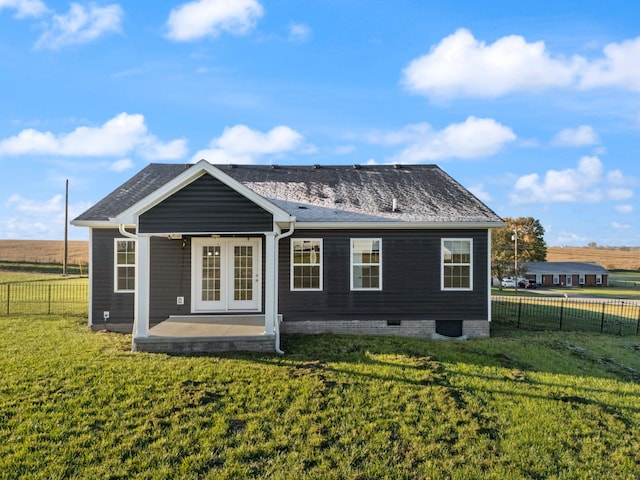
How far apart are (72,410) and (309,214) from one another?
7.42 metres

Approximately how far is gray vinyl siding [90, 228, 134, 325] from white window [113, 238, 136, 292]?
12cm

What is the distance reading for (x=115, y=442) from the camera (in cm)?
510

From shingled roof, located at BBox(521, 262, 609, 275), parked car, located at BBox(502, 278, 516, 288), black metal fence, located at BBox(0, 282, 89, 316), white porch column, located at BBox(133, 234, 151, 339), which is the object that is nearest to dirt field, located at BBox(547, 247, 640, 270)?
shingled roof, located at BBox(521, 262, 609, 275)

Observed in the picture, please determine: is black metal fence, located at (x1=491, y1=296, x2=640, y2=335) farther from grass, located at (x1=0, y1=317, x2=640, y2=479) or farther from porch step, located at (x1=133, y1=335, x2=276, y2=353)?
porch step, located at (x1=133, y1=335, x2=276, y2=353)

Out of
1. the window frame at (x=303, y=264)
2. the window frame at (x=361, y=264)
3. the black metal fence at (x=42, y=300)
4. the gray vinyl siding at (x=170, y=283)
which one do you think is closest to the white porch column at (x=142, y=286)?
the gray vinyl siding at (x=170, y=283)

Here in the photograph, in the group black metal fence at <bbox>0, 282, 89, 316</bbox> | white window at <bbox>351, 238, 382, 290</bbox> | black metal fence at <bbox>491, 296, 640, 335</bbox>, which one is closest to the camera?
white window at <bbox>351, 238, 382, 290</bbox>

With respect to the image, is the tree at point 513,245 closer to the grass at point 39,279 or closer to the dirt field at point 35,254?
the grass at point 39,279

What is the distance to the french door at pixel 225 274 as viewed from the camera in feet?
38.2

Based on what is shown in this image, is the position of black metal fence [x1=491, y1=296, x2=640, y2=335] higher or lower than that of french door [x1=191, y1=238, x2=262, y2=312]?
lower

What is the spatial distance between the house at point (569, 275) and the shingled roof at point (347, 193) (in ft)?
168

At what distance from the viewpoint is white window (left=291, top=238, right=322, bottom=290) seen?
11539 millimetres

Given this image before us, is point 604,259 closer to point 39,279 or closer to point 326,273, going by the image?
point 326,273

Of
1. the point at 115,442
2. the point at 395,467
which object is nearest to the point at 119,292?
the point at 115,442

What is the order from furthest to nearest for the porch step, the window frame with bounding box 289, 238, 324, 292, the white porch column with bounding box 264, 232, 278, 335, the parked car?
the parked car → the window frame with bounding box 289, 238, 324, 292 → the white porch column with bounding box 264, 232, 278, 335 → the porch step
